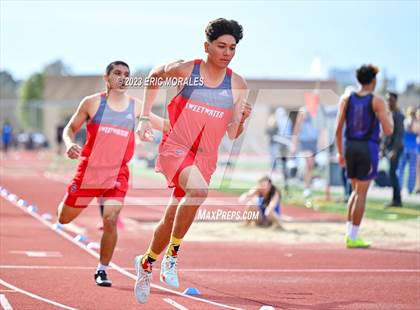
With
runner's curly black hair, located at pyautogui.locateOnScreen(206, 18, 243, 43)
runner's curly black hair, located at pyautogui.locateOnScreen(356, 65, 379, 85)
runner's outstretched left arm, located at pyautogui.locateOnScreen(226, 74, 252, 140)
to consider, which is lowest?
runner's outstretched left arm, located at pyautogui.locateOnScreen(226, 74, 252, 140)

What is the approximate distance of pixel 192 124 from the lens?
23.9 ft

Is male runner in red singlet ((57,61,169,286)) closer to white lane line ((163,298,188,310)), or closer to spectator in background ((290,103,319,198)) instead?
white lane line ((163,298,188,310))

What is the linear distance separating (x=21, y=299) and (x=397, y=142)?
1040cm

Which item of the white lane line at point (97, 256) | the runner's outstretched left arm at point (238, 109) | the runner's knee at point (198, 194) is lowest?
the white lane line at point (97, 256)

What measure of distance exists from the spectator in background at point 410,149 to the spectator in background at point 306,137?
75.8 inches

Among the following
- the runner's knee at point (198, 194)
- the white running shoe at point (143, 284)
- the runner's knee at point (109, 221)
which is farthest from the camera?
the runner's knee at point (109, 221)

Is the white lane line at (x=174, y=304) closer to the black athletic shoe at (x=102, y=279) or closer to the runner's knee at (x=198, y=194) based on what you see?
the black athletic shoe at (x=102, y=279)

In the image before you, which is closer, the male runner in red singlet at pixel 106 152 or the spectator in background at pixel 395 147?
the male runner in red singlet at pixel 106 152

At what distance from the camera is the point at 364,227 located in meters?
14.6

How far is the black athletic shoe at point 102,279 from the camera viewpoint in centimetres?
852

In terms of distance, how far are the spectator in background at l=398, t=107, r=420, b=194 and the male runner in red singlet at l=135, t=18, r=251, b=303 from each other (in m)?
12.6

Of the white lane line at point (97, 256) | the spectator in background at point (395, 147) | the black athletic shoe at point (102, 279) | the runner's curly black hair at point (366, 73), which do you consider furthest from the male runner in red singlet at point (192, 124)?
the spectator in background at point (395, 147)

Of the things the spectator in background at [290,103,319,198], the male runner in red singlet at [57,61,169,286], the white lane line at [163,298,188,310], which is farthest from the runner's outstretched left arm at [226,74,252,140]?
the spectator in background at [290,103,319,198]

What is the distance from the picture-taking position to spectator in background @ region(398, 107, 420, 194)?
1936 centimetres
